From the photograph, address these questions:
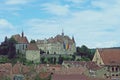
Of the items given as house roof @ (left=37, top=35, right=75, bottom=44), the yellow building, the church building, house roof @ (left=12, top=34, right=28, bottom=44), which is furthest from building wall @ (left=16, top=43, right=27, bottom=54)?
house roof @ (left=37, top=35, right=75, bottom=44)

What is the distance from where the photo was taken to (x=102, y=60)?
7925cm

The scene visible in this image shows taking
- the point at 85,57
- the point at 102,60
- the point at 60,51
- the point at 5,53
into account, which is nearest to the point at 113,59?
the point at 102,60

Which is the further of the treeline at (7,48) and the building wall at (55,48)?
the building wall at (55,48)

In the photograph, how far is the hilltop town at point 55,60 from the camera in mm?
55781

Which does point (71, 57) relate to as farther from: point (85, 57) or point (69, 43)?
point (69, 43)

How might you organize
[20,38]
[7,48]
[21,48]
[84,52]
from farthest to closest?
1. [20,38]
2. [21,48]
3. [84,52]
4. [7,48]

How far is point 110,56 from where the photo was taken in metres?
78.8

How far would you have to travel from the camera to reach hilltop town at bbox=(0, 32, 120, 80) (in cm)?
5578

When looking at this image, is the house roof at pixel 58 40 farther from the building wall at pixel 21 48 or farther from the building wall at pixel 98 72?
the building wall at pixel 98 72

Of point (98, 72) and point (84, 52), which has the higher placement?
point (84, 52)

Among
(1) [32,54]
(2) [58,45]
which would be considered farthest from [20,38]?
(1) [32,54]

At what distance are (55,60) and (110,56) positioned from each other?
76.2 feet

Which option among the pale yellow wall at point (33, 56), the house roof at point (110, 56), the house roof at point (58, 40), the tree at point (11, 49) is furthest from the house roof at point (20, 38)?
the house roof at point (110, 56)

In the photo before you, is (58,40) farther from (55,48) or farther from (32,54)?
(32,54)
